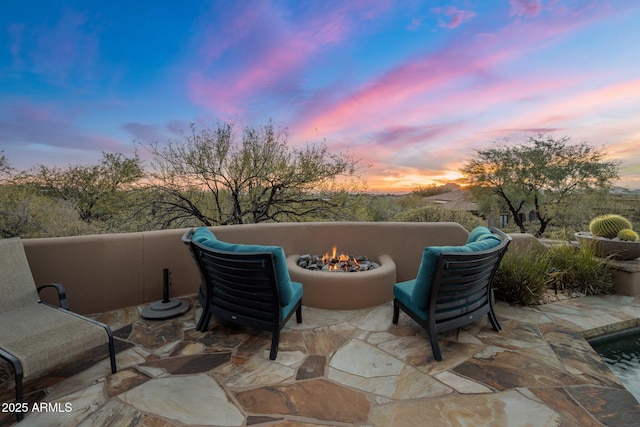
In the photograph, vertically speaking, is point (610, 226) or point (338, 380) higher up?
point (610, 226)

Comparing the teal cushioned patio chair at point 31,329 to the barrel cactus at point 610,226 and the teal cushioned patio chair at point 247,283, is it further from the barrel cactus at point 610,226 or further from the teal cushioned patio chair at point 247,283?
the barrel cactus at point 610,226

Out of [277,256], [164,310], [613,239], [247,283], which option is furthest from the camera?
[613,239]

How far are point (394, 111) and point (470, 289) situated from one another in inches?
194

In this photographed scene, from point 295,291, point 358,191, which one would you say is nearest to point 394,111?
point 358,191

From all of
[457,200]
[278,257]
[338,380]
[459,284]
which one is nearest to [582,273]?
[459,284]

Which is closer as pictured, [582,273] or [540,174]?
[582,273]

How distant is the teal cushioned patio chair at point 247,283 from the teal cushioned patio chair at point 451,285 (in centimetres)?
114

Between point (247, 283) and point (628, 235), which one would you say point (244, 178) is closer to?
point (247, 283)

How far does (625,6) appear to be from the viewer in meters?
4.03

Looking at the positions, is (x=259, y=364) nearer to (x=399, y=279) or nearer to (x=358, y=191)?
(x=399, y=279)

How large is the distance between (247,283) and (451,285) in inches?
67.0

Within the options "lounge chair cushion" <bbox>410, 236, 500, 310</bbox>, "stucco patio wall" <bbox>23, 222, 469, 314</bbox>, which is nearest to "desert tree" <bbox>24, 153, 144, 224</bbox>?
"stucco patio wall" <bbox>23, 222, 469, 314</bbox>

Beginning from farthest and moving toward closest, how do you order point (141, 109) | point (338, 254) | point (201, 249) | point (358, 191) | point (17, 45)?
point (358, 191)
point (141, 109)
point (17, 45)
point (338, 254)
point (201, 249)

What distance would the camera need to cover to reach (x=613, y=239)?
4.20 meters
